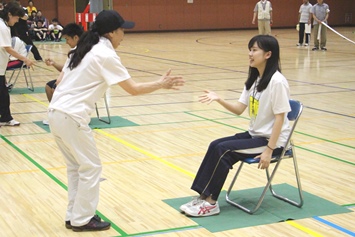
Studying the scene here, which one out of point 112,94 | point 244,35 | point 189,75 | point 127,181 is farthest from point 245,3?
point 127,181

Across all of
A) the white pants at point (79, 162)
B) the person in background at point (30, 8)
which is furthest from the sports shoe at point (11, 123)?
the person in background at point (30, 8)

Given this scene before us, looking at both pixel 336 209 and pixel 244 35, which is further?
pixel 244 35

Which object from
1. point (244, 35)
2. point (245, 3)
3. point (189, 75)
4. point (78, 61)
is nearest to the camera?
point (78, 61)

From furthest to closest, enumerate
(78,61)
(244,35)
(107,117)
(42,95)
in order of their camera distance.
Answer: (244,35), (42,95), (107,117), (78,61)

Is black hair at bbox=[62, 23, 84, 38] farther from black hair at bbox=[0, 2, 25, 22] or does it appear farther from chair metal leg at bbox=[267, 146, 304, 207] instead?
chair metal leg at bbox=[267, 146, 304, 207]

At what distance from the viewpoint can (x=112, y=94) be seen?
11602 mm

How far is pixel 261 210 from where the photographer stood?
504 centimetres

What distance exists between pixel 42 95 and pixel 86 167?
7.21m

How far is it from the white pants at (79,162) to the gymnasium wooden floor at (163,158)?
202 millimetres

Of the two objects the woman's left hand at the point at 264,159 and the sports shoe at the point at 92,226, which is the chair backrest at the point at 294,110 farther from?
the sports shoe at the point at 92,226

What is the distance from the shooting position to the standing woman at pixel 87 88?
4.27 m

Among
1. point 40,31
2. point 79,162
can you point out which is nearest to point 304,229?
point 79,162

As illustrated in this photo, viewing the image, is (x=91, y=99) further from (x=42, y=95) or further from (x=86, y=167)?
(x=42, y=95)

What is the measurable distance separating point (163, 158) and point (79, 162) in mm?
2464
